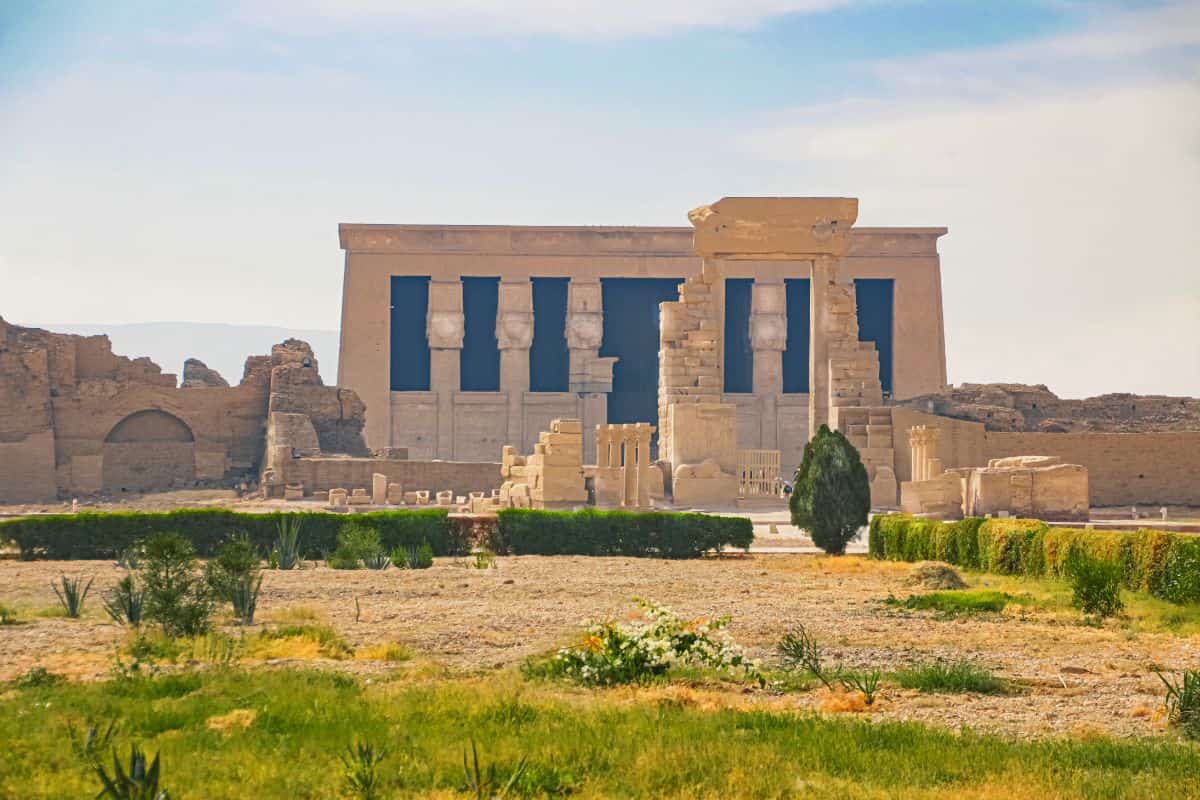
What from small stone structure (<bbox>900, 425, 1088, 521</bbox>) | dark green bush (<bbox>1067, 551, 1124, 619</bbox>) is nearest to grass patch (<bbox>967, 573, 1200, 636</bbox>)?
dark green bush (<bbox>1067, 551, 1124, 619</bbox>)

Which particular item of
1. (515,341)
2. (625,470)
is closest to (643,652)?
(625,470)

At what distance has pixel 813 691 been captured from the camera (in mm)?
11164

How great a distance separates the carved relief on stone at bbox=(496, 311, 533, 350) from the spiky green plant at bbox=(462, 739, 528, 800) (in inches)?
1752

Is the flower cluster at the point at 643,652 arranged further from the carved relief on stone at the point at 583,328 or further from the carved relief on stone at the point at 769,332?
the carved relief on stone at the point at 769,332

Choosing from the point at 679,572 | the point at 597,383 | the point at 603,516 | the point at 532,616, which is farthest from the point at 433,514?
the point at 597,383

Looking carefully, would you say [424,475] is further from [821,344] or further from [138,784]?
[138,784]

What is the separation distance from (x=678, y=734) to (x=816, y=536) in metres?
15.6

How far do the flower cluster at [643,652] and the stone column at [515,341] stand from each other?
4091 cm

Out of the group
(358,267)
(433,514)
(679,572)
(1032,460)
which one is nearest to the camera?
(679,572)

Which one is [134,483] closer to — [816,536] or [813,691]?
[816,536]

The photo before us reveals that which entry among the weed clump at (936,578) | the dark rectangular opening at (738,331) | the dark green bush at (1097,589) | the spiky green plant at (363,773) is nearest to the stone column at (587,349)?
the dark rectangular opening at (738,331)

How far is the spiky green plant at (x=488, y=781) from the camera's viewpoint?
25.4 feet

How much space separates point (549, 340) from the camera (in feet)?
178

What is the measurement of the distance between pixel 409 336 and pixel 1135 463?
2597 centimetres
